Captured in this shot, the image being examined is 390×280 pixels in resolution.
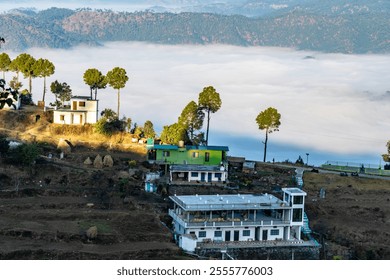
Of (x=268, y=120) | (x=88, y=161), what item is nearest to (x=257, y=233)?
(x=88, y=161)

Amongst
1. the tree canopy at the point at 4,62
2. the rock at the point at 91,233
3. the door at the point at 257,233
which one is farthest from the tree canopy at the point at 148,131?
the rock at the point at 91,233

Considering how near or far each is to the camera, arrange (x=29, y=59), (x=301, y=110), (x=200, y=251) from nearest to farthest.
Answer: (x=200, y=251) → (x=29, y=59) → (x=301, y=110)

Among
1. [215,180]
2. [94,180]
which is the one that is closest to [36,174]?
[94,180]

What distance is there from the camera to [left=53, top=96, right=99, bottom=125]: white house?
63.4 meters

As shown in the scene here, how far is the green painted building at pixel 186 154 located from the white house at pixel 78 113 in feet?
21.7

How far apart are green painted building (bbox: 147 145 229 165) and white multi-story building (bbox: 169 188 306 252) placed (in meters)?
9.12

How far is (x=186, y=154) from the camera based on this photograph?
58844mm

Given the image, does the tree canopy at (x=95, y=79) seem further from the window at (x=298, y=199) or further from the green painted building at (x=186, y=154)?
the window at (x=298, y=199)

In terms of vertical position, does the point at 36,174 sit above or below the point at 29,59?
below

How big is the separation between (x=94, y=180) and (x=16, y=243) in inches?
447

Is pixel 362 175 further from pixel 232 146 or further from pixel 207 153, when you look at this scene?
pixel 232 146

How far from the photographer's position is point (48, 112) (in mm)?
64688

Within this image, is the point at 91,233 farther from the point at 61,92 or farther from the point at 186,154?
the point at 61,92

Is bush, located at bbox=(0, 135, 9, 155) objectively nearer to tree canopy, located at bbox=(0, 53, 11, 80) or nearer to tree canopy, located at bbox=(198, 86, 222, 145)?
tree canopy, located at bbox=(0, 53, 11, 80)
